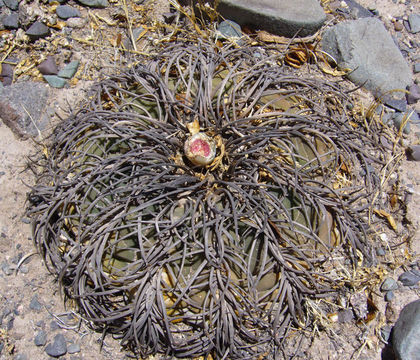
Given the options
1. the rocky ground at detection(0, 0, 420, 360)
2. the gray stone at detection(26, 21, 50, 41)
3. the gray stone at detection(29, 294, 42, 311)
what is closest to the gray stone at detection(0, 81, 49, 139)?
the rocky ground at detection(0, 0, 420, 360)

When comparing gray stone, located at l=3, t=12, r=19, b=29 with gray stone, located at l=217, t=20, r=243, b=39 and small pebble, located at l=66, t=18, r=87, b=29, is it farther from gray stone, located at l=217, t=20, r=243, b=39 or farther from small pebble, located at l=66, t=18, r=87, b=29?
gray stone, located at l=217, t=20, r=243, b=39

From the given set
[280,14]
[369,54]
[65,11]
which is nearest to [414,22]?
[369,54]

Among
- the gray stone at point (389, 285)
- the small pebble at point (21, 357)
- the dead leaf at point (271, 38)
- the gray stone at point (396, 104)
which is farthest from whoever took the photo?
the dead leaf at point (271, 38)

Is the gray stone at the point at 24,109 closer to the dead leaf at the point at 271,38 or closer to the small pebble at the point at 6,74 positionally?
the small pebble at the point at 6,74

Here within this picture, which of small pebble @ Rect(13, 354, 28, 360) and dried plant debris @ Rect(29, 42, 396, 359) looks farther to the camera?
small pebble @ Rect(13, 354, 28, 360)

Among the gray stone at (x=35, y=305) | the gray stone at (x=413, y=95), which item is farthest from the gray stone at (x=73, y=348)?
the gray stone at (x=413, y=95)
